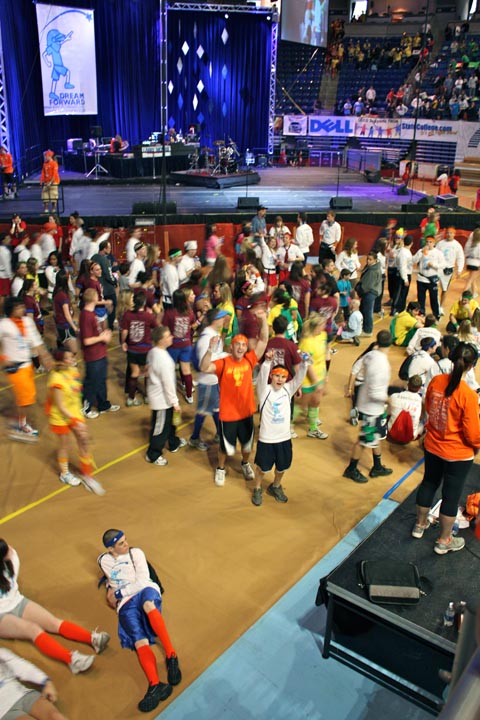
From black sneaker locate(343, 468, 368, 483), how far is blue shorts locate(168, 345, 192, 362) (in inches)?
85.6

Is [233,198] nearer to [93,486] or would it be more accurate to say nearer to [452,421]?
[93,486]

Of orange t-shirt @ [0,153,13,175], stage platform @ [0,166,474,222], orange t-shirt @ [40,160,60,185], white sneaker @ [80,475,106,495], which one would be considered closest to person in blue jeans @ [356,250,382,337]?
white sneaker @ [80,475,106,495]

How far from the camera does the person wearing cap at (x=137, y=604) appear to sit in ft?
12.4

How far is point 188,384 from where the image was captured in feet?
23.6

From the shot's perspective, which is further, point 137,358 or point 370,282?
point 370,282

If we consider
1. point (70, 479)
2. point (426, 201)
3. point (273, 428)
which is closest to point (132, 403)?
point (70, 479)

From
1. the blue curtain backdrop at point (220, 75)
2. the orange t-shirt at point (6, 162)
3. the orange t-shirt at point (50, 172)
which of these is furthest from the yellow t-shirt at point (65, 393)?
the blue curtain backdrop at point (220, 75)

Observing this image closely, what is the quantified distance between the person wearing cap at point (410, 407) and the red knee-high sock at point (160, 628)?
10.5ft

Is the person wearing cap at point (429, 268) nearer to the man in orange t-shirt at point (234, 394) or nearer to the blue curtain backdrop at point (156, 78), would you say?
the man in orange t-shirt at point (234, 394)

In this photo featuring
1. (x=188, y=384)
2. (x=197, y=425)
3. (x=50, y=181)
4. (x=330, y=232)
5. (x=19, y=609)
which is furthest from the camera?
(x=50, y=181)

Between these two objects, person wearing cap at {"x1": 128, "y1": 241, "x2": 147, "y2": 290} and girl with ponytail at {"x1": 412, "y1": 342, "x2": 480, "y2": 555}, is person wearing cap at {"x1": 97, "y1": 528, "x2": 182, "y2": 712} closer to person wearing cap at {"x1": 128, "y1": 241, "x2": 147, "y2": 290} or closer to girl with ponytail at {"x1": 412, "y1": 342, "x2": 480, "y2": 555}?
girl with ponytail at {"x1": 412, "y1": 342, "x2": 480, "y2": 555}

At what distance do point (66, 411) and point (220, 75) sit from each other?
77.5 ft

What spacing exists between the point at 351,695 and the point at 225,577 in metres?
1.20

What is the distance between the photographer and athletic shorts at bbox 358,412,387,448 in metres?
5.52
